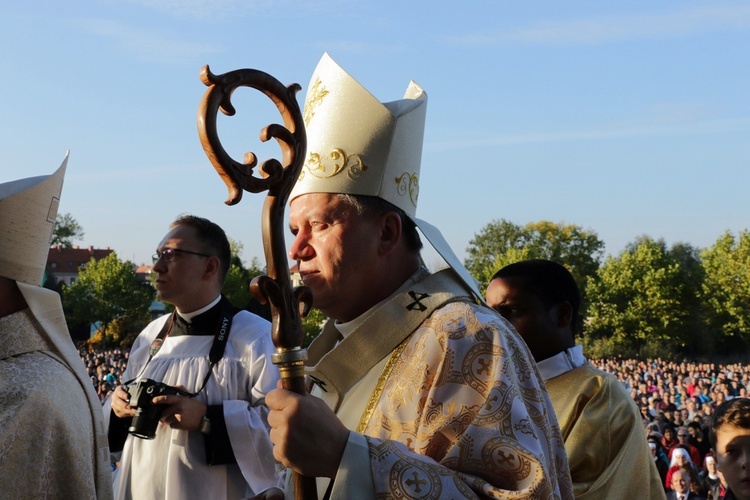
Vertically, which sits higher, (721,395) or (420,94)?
(420,94)

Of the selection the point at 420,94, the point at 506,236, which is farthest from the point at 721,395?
the point at 506,236

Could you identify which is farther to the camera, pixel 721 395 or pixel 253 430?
pixel 721 395

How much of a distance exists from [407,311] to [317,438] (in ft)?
2.06

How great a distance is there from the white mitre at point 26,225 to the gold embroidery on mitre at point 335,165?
3.62 feet

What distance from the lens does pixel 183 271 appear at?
17.0ft

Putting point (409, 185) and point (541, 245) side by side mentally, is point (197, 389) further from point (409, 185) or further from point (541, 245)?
point (541, 245)

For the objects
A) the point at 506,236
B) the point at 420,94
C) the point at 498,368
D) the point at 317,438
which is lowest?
the point at 317,438

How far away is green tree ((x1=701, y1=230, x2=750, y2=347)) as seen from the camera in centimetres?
6394

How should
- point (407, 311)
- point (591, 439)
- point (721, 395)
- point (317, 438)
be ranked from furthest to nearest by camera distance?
point (721, 395) < point (591, 439) < point (407, 311) < point (317, 438)

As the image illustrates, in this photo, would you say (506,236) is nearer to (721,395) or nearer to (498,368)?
(721,395)

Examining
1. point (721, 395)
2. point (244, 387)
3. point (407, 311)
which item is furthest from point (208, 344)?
point (721, 395)

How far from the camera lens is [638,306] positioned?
6631 cm

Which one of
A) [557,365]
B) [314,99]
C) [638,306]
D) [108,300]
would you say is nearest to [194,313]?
[557,365]

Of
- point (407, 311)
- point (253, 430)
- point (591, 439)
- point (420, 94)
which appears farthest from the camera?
point (253, 430)
